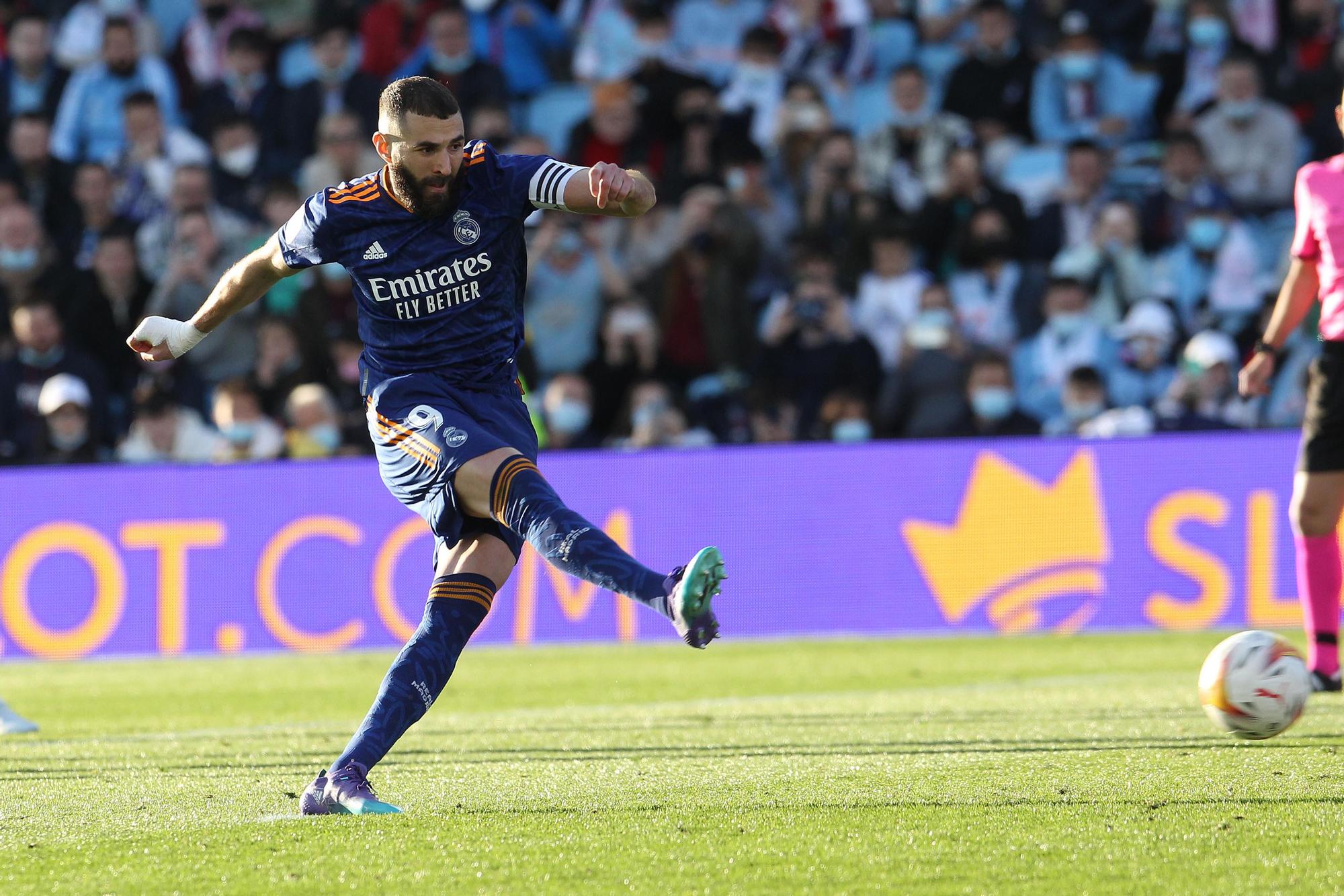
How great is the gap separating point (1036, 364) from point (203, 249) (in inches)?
254

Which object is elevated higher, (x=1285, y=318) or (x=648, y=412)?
(x=1285, y=318)

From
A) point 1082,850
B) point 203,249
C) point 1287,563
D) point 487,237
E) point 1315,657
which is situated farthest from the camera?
point 203,249

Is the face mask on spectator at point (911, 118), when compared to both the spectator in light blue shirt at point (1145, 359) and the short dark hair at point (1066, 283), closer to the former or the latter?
the short dark hair at point (1066, 283)

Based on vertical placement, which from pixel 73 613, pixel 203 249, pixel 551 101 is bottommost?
pixel 73 613

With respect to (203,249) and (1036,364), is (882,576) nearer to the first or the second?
(1036,364)

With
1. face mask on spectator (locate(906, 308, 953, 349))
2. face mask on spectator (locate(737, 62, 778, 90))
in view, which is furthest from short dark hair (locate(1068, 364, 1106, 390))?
face mask on spectator (locate(737, 62, 778, 90))

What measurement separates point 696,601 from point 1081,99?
39.9 ft

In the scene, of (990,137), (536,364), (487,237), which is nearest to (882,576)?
(536,364)

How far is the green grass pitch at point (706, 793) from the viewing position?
13.3ft

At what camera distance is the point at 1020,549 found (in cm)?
1209

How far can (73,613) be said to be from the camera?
41.4 ft

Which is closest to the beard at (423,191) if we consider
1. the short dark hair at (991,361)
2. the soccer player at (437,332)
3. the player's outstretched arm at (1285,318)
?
the soccer player at (437,332)

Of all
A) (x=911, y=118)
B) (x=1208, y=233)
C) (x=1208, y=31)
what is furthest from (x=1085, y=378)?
(x=1208, y=31)

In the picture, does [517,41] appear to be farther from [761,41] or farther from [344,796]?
[344,796]
